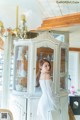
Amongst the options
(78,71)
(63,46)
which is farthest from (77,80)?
(63,46)

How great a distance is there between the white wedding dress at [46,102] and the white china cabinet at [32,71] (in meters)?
0.08

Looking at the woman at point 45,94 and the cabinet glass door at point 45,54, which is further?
the cabinet glass door at point 45,54

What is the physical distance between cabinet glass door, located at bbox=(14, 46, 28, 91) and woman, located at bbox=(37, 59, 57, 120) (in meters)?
0.23

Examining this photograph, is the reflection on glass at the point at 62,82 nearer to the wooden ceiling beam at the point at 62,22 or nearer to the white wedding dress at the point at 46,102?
the white wedding dress at the point at 46,102

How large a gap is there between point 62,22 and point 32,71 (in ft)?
2.68

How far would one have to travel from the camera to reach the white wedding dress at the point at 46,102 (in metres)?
2.90

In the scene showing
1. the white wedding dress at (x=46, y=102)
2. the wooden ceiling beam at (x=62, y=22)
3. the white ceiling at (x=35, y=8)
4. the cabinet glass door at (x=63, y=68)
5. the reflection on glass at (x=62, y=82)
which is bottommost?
the white wedding dress at (x=46, y=102)

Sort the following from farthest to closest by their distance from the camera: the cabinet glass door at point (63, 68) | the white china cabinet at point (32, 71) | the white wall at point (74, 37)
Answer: the white wall at point (74, 37) < the cabinet glass door at point (63, 68) < the white china cabinet at point (32, 71)

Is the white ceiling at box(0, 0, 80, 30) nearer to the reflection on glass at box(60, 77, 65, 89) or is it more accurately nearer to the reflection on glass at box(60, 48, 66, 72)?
the reflection on glass at box(60, 48, 66, 72)

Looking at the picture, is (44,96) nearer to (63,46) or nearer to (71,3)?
(63,46)

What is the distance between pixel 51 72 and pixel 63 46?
Result: 17.6 inches

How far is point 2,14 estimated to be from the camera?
4637 mm

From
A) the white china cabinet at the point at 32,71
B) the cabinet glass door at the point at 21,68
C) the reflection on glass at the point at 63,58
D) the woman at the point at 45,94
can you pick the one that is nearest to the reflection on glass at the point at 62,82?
the white china cabinet at the point at 32,71

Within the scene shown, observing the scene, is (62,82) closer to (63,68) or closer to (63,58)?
(63,68)
